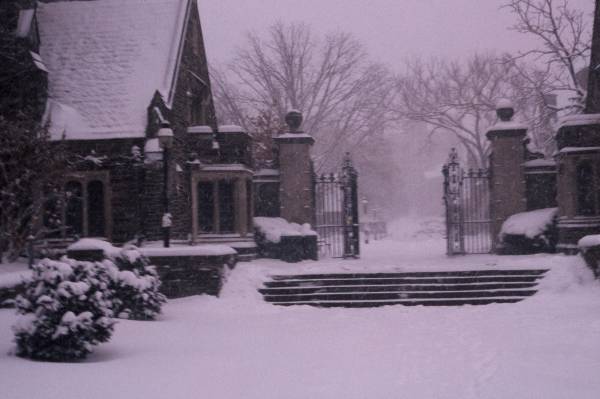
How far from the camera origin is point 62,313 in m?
7.34

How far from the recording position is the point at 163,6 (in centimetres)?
1970

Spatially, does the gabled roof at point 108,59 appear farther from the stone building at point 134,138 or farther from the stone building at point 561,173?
the stone building at point 561,173

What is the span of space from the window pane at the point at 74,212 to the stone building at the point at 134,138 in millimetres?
29

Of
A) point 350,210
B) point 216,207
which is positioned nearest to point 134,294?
point 216,207

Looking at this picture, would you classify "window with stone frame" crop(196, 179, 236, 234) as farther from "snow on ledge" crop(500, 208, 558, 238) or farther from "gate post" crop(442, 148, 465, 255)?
"snow on ledge" crop(500, 208, 558, 238)

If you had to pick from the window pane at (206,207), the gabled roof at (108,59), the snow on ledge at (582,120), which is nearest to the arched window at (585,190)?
the snow on ledge at (582,120)

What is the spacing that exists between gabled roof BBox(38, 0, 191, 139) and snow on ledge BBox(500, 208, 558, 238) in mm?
10543

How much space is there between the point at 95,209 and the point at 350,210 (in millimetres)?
7502

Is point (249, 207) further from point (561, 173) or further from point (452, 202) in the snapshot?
point (561, 173)

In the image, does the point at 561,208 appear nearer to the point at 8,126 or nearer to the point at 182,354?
the point at 182,354

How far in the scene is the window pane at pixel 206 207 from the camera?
56.4 ft

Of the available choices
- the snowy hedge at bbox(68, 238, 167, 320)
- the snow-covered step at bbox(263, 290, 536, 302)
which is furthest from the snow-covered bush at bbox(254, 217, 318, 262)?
the snowy hedge at bbox(68, 238, 167, 320)

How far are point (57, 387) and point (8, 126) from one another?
8.70 m

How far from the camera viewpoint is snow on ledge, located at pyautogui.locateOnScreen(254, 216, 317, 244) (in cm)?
1711
